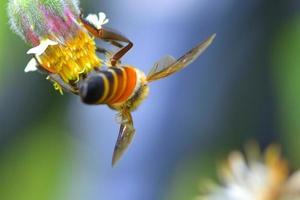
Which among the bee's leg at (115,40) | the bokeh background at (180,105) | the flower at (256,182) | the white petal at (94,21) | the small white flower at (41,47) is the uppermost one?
the bokeh background at (180,105)

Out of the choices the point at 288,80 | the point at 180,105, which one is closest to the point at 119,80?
the point at 180,105

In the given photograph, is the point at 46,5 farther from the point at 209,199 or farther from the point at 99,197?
the point at 99,197

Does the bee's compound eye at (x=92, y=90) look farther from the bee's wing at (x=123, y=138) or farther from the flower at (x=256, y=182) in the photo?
the flower at (x=256, y=182)

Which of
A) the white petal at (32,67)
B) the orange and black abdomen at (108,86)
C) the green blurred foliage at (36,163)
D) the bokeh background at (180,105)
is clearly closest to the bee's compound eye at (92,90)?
the orange and black abdomen at (108,86)

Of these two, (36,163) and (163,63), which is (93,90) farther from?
(36,163)

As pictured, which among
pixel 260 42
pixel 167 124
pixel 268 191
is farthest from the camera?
pixel 260 42

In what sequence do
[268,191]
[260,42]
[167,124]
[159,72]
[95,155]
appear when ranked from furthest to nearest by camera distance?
1. [95,155]
2. [260,42]
3. [167,124]
4. [268,191]
5. [159,72]

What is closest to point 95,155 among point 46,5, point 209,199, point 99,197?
point 99,197
